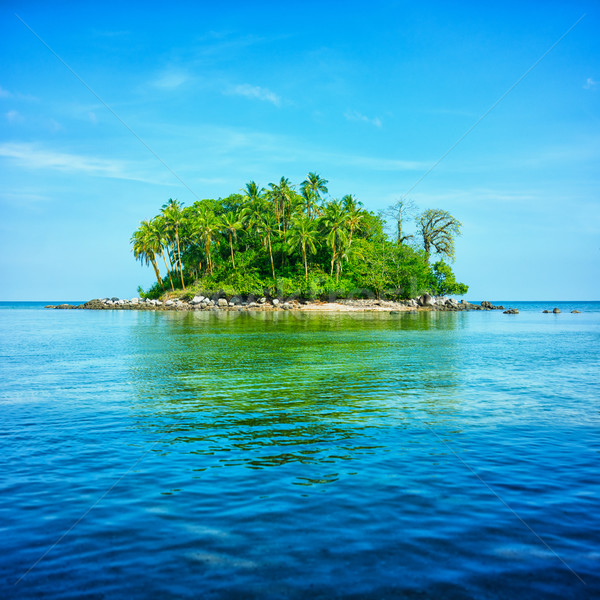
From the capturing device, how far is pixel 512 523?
6.78m

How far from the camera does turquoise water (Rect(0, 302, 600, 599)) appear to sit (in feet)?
18.0

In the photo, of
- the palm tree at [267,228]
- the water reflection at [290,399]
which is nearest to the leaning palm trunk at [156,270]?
the palm tree at [267,228]

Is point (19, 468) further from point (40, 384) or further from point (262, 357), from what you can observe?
point (262, 357)

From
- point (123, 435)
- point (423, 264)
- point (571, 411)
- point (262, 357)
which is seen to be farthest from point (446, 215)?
point (123, 435)

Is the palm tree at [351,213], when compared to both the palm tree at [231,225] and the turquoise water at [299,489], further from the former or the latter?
the turquoise water at [299,489]

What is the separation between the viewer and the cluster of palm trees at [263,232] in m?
89.0

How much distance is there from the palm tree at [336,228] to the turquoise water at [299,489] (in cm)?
6898

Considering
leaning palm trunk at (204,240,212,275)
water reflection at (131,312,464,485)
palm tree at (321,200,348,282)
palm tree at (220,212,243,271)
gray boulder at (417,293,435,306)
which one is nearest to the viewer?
water reflection at (131,312,464,485)

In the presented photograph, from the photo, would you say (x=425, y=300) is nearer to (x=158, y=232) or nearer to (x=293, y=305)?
(x=293, y=305)

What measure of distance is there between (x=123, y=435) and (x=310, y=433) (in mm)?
4501

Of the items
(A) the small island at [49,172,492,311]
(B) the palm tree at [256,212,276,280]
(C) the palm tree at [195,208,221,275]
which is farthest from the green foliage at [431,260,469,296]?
(C) the palm tree at [195,208,221,275]

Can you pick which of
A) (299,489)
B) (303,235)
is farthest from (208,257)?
(299,489)

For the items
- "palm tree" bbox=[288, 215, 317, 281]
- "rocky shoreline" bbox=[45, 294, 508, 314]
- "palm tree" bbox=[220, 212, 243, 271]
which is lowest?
"rocky shoreline" bbox=[45, 294, 508, 314]

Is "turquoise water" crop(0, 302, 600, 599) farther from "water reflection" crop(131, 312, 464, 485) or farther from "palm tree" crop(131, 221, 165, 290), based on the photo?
"palm tree" crop(131, 221, 165, 290)
